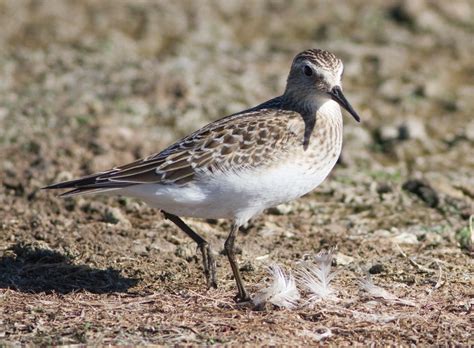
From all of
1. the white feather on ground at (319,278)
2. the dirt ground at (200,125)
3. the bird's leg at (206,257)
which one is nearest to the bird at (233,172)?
the bird's leg at (206,257)

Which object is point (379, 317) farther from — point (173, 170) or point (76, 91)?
point (76, 91)

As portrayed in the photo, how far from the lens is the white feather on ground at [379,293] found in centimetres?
715

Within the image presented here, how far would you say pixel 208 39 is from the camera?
47.9ft

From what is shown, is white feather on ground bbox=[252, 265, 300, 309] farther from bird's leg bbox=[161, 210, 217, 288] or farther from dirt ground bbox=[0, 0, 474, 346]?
bird's leg bbox=[161, 210, 217, 288]

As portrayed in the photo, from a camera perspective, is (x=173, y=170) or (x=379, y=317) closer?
(x=379, y=317)

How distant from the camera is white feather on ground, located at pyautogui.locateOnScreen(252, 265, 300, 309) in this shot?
22.9 feet

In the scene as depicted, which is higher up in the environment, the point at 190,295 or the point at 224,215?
the point at 224,215

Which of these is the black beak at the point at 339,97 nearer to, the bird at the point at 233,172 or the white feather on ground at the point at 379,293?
the bird at the point at 233,172

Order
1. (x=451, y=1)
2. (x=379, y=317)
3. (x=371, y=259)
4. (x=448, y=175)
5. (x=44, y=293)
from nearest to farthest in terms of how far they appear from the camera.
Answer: (x=379, y=317) → (x=44, y=293) → (x=371, y=259) → (x=448, y=175) → (x=451, y=1)

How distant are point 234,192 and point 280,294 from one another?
2.87 ft

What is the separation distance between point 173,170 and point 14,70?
665 centimetres

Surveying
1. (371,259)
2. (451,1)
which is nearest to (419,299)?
(371,259)

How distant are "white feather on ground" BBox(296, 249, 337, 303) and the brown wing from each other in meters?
0.86

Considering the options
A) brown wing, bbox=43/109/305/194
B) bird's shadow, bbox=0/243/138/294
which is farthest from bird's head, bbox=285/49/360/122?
bird's shadow, bbox=0/243/138/294
